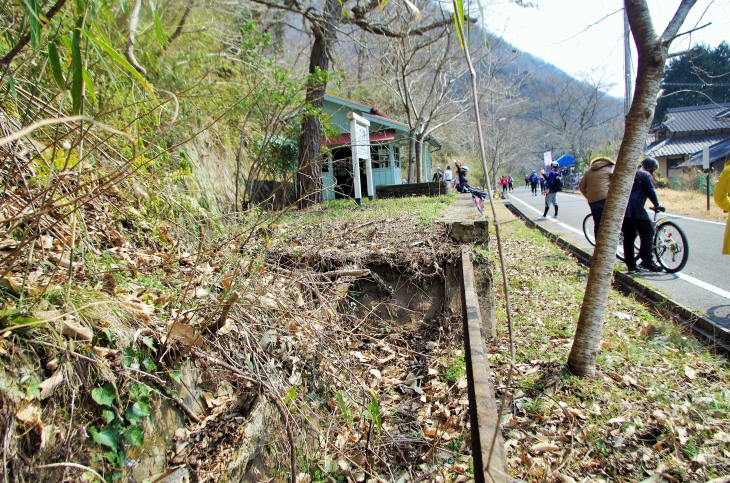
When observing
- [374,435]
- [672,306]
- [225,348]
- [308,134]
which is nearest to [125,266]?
[225,348]

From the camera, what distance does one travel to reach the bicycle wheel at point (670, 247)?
21.5 feet

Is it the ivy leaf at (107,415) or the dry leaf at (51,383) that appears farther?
the ivy leaf at (107,415)

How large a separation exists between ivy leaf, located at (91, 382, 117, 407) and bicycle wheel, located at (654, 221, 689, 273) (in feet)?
25.3

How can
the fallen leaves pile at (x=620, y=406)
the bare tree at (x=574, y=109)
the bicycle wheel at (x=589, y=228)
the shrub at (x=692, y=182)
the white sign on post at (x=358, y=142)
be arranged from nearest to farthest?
the fallen leaves pile at (x=620, y=406)
the bicycle wheel at (x=589, y=228)
the white sign on post at (x=358, y=142)
the shrub at (x=692, y=182)
the bare tree at (x=574, y=109)

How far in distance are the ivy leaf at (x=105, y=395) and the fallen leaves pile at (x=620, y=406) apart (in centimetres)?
180

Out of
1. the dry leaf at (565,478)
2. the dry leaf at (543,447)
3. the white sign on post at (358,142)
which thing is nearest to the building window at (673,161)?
the white sign on post at (358,142)

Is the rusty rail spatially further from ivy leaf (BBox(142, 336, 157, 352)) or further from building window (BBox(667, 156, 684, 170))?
building window (BBox(667, 156, 684, 170))

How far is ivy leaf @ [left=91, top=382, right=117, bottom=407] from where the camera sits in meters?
1.61

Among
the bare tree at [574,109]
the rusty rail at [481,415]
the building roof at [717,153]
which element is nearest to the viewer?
the rusty rail at [481,415]

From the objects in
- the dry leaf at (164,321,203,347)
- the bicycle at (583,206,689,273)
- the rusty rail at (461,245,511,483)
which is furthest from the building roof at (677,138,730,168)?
the dry leaf at (164,321,203,347)

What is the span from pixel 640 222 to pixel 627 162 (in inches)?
163

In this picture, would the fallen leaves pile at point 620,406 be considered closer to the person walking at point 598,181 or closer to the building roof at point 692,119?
the person walking at point 598,181

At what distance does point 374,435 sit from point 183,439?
131 centimetres

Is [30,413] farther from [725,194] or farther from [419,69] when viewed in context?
[419,69]
